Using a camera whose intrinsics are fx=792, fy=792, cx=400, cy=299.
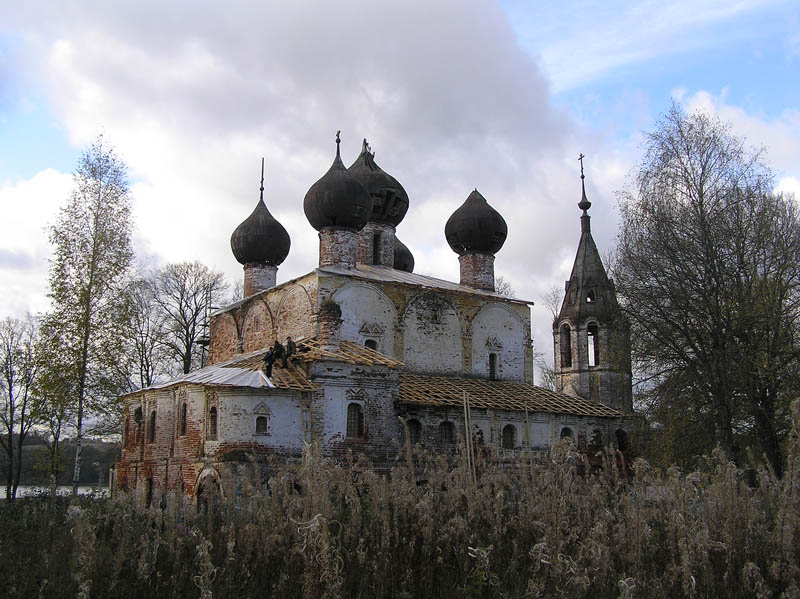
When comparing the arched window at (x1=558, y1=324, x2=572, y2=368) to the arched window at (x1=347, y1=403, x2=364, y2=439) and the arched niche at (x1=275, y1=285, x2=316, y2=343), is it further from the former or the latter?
the arched window at (x1=347, y1=403, x2=364, y2=439)

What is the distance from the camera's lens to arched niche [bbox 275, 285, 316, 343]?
59.1ft

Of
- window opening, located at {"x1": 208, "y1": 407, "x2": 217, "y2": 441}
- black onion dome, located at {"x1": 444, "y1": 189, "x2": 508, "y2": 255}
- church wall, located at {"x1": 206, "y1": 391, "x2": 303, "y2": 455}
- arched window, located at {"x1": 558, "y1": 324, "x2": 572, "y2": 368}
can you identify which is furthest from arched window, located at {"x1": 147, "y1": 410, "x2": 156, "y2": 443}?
arched window, located at {"x1": 558, "y1": 324, "x2": 572, "y2": 368}

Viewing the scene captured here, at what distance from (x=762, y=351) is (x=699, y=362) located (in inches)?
49.5

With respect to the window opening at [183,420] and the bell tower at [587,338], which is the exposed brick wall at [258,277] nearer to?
the window opening at [183,420]

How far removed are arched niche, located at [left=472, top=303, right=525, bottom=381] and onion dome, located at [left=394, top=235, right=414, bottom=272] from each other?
573 cm

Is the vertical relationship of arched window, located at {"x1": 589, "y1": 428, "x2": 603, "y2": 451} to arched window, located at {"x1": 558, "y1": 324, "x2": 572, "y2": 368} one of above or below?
below

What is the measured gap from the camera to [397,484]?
6.12 meters

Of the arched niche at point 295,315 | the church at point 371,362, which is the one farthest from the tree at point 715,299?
the arched niche at point 295,315

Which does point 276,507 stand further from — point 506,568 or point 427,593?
point 506,568

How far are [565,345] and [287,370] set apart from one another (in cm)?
1089

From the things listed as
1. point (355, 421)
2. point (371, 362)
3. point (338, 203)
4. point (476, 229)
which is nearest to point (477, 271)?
point (476, 229)

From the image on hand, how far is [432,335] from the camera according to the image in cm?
1964

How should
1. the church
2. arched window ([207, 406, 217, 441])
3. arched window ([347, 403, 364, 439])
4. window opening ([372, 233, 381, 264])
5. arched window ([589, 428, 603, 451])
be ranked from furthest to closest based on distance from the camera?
window opening ([372, 233, 381, 264])
arched window ([589, 428, 603, 451])
arched window ([347, 403, 364, 439])
the church
arched window ([207, 406, 217, 441])

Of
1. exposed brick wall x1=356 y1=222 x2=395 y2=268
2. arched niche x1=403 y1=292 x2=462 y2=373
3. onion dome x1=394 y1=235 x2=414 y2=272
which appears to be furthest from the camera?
onion dome x1=394 y1=235 x2=414 y2=272
